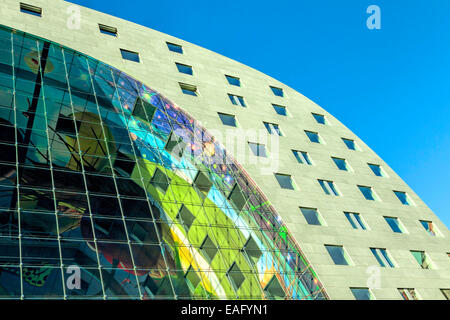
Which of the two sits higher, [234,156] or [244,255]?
[234,156]

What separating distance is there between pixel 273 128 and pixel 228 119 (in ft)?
9.68

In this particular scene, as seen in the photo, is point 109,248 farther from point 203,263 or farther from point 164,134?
point 164,134

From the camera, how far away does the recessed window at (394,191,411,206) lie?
76.5 ft

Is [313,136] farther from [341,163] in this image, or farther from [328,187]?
[328,187]

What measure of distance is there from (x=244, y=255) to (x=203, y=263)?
15.7 ft

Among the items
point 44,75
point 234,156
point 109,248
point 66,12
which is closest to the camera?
point 234,156

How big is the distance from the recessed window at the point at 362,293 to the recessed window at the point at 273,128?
1012 centimetres

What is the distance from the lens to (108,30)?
24.2 meters

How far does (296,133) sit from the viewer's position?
78.0ft

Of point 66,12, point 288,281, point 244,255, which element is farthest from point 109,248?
point 66,12

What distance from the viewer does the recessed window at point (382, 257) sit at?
17.8 metres

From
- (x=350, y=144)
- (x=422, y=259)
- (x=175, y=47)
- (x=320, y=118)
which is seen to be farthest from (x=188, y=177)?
(x=422, y=259)

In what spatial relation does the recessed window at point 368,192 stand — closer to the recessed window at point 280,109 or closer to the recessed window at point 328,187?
the recessed window at point 328,187
